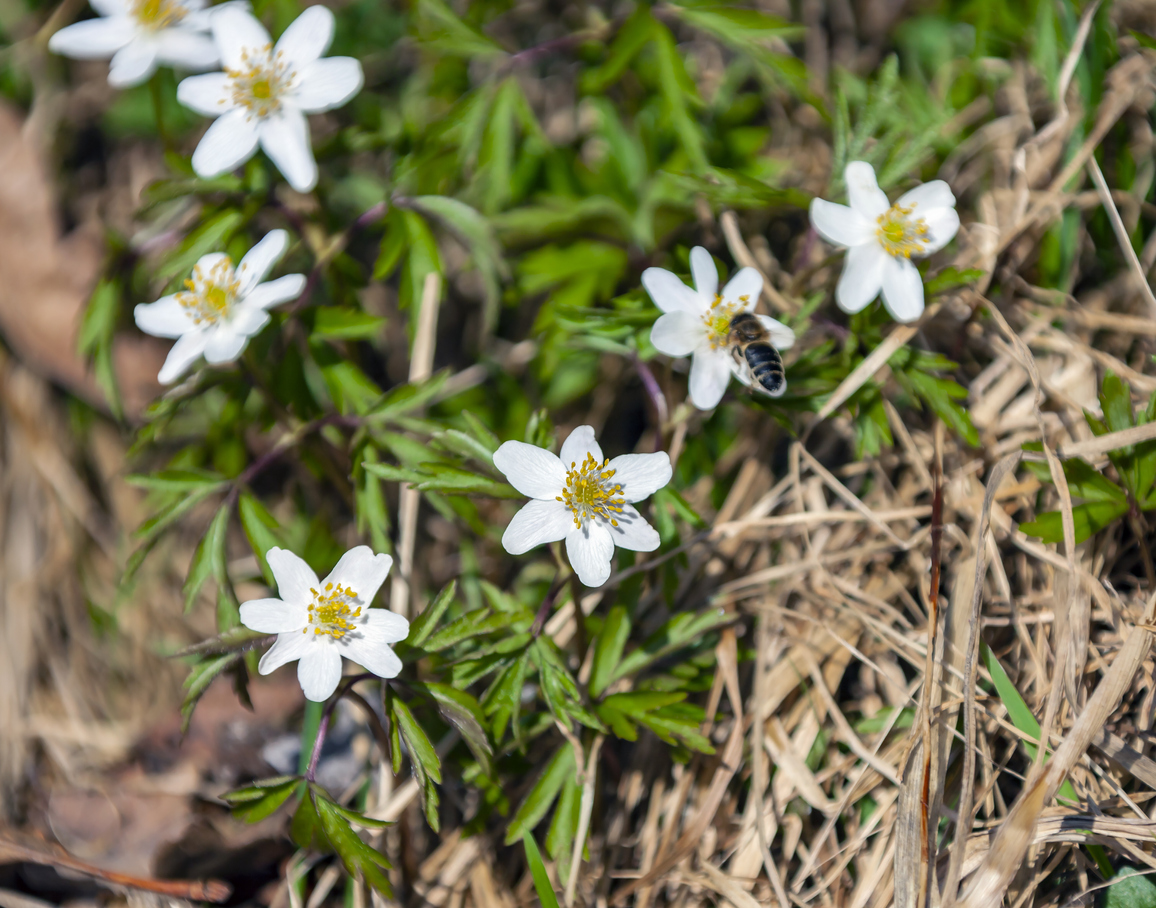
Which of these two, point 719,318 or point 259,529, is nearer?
point 719,318

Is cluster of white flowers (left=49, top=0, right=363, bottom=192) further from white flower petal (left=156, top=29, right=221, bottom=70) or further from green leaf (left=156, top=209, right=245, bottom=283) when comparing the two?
green leaf (left=156, top=209, right=245, bottom=283)

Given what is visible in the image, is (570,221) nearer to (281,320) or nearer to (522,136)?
(522,136)

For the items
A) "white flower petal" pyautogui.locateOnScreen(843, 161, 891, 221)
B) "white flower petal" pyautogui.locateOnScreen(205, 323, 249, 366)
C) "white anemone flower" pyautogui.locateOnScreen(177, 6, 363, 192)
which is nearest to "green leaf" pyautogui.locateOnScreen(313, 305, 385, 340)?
"white flower petal" pyautogui.locateOnScreen(205, 323, 249, 366)

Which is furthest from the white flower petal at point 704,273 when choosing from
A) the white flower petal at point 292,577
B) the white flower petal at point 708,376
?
the white flower petal at point 292,577

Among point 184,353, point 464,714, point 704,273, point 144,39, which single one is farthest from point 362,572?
point 144,39

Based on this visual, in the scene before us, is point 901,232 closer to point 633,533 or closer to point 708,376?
point 708,376

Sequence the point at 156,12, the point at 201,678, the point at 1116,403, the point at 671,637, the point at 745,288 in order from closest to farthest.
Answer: the point at 201,678, the point at 1116,403, the point at 745,288, the point at 671,637, the point at 156,12

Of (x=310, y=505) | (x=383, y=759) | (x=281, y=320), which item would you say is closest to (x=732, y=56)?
(x=281, y=320)
